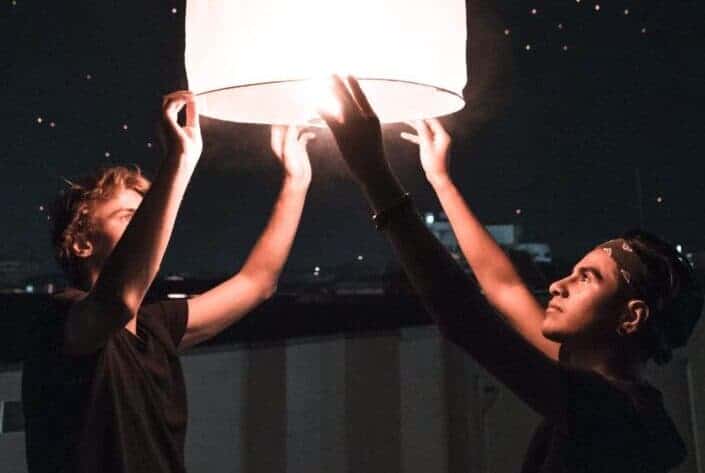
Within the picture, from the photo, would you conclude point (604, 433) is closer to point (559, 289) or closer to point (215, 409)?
point (559, 289)

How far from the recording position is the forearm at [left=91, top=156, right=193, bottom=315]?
32.7 inches

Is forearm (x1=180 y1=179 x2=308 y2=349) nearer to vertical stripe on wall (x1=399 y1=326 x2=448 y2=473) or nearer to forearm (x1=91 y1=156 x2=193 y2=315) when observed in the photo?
forearm (x1=91 y1=156 x2=193 y2=315)

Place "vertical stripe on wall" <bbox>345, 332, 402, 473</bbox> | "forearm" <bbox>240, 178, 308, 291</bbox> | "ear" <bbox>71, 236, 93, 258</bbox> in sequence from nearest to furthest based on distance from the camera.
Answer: "ear" <bbox>71, 236, 93, 258</bbox>
"forearm" <bbox>240, 178, 308, 291</bbox>
"vertical stripe on wall" <bbox>345, 332, 402, 473</bbox>

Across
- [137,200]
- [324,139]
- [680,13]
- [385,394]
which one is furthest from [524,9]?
[137,200]

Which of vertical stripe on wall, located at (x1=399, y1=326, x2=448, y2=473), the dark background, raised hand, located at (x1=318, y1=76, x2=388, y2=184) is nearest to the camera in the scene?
raised hand, located at (x1=318, y1=76, x2=388, y2=184)

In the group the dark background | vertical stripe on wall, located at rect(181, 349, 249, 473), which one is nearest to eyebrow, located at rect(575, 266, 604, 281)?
vertical stripe on wall, located at rect(181, 349, 249, 473)

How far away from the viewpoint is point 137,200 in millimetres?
1060

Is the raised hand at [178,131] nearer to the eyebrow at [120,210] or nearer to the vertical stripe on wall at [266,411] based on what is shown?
the eyebrow at [120,210]

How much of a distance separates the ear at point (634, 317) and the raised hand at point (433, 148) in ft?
1.13

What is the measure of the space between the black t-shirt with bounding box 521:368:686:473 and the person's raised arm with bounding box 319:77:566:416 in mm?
174

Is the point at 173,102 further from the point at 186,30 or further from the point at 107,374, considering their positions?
the point at 107,374

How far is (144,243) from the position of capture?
83 centimetres

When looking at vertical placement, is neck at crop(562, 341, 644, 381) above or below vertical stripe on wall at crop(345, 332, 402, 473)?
above

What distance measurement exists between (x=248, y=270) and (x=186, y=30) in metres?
0.54
